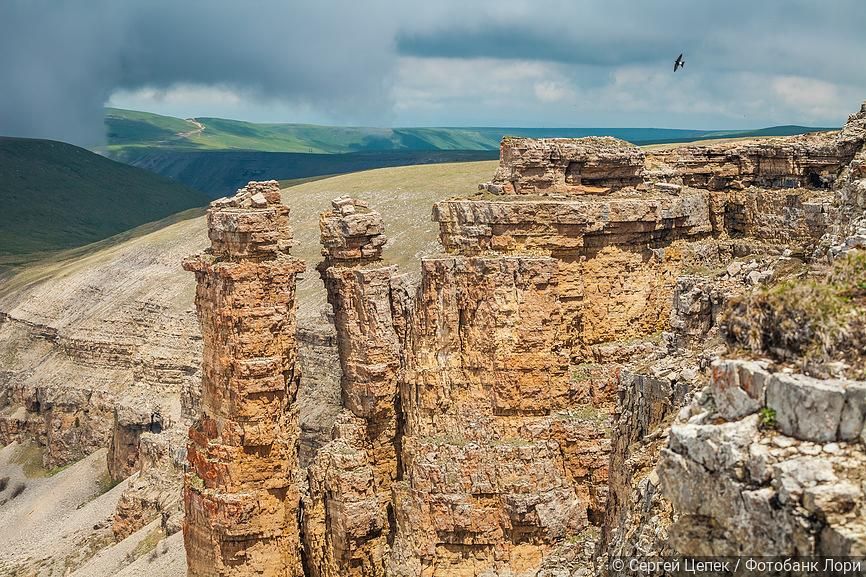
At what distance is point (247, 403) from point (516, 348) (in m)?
9.93

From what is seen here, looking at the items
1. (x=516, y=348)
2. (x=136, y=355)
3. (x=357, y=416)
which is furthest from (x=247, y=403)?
(x=136, y=355)

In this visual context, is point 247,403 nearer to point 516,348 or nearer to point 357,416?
point 357,416

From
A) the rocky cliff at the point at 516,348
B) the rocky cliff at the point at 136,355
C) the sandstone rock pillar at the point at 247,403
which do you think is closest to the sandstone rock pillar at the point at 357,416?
the rocky cliff at the point at 516,348

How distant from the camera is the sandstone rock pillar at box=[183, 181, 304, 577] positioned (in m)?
39.0

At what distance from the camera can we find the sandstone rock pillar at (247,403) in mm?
39000

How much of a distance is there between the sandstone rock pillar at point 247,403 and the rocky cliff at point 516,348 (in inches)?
4.5

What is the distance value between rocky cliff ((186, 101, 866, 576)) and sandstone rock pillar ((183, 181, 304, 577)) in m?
0.11

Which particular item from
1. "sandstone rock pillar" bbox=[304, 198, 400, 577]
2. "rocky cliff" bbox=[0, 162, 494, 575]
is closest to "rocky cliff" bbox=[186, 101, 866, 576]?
"sandstone rock pillar" bbox=[304, 198, 400, 577]

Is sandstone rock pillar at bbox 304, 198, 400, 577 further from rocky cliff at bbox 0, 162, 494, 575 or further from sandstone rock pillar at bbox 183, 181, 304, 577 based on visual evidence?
rocky cliff at bbox 0, 162, 494, 575

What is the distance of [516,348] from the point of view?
35.2m

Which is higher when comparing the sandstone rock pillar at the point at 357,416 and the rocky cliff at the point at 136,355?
the sandstone rock pillar at the point at 357,416

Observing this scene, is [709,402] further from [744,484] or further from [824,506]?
[824,506]

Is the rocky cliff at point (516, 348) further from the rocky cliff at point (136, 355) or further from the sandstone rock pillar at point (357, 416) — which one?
the rocky cliff at point (136, 355)

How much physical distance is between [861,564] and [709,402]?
9.29 feet
